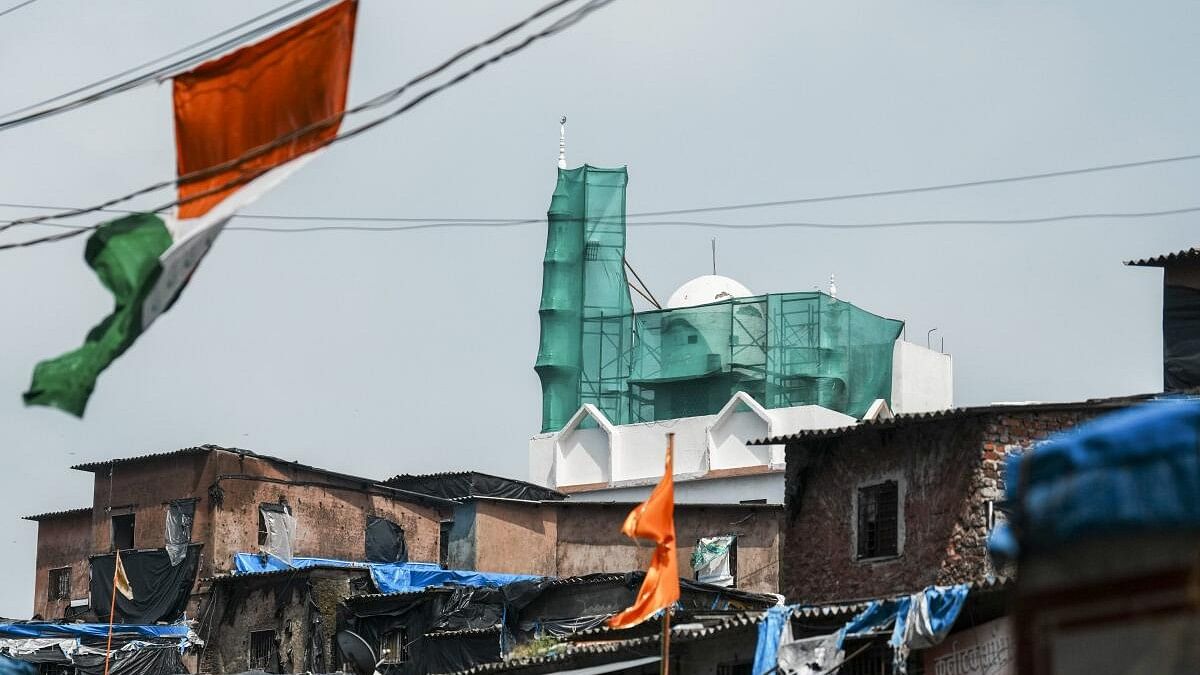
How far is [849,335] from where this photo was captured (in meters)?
51.8

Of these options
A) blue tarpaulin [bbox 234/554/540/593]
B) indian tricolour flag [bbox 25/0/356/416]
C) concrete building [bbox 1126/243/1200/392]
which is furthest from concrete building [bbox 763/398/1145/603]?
indian tricolour flag [bbox 25/0/356/416]

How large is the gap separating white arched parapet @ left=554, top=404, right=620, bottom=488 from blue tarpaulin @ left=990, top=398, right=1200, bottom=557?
47921mm

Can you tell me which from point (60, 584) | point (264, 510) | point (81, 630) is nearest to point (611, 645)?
point (81, 630)

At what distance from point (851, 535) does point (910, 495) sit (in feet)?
3.91

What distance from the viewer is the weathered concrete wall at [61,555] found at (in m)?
45.9

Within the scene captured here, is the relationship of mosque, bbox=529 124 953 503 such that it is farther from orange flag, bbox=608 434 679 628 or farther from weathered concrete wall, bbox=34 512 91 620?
orange flag, bbox=608 434 679 628

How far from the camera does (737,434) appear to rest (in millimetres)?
51250

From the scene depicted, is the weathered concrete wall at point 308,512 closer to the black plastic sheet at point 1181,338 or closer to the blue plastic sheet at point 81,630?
the blue plastic sheet at point 81,630

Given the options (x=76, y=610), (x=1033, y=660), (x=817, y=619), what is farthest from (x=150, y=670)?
(x=1033, y=660)

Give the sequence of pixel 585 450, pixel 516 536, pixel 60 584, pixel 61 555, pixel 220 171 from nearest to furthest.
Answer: pixel 220 171 < pixel 516 536 < pixel 60 584 < pixel 61 555 < pixel 585 450

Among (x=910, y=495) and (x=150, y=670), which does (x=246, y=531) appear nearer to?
(x=150, y=670)

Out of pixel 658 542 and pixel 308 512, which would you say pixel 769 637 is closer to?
pixel 658 542

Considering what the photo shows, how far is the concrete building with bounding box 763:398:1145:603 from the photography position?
23.0 meters

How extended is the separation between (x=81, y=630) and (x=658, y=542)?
20222 mm
